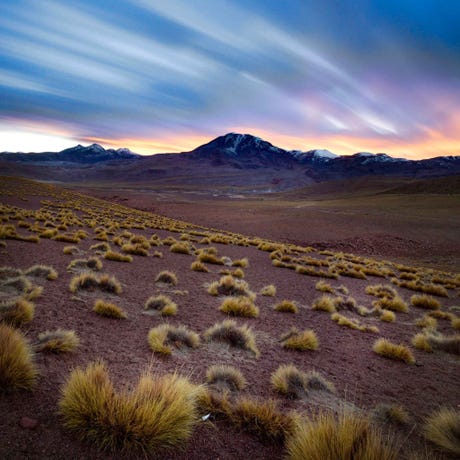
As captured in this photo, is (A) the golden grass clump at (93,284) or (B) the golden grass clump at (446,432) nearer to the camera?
(B) the golden grass clump at (446,432)

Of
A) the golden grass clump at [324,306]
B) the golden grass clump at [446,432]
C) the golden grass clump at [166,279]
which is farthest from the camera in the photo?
the golden grass clump at [166,279]

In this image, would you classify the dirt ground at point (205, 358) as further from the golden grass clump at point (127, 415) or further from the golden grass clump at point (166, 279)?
the golden grass clump at point (166, 279)

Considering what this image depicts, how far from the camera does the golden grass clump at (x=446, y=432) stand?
3232 millimetres

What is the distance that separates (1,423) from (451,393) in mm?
6204

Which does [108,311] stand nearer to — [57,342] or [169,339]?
[169,339]

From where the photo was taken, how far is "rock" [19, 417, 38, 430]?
2613mm

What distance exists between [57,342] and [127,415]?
2047 mm

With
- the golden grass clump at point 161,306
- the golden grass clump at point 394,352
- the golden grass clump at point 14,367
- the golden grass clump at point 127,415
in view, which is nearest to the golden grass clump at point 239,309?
the golden grass clump at point 161,306

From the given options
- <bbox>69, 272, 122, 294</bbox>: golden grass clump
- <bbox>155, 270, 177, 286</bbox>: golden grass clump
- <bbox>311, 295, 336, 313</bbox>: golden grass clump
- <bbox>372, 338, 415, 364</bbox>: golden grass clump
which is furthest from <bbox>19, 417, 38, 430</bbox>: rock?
<bbox>311, 295, 336, 313</bbox>: golden grass clump

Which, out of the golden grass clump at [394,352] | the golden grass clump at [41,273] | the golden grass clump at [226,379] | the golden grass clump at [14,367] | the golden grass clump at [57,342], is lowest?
the golden grass clump at [394,352]

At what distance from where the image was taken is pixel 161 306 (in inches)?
279

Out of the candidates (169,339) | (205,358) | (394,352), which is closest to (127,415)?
(205,358)

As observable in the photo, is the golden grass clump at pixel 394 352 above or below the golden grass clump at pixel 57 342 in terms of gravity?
below

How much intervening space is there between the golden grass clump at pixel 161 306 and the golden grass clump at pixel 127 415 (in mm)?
3779
